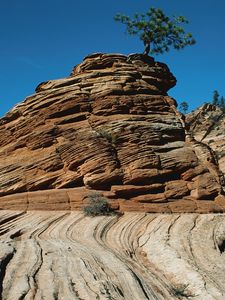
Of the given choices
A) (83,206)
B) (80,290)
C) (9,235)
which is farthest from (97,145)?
(80,290)

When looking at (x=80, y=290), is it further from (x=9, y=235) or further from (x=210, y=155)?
(x=210, y=155)

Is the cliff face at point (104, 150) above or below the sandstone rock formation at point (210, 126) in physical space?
below

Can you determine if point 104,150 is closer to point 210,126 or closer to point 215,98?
point 210,126

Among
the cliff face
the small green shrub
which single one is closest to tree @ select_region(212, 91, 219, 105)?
the cliff face

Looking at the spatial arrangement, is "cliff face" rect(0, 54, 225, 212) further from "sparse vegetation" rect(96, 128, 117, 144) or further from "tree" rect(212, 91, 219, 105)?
"tree" rect(212, 91, 219, 105)

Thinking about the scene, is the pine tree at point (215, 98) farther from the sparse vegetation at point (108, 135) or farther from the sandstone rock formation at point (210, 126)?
the sparse vegetation at point (108, 135)

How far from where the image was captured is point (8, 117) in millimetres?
30234

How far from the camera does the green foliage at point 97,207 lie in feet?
74.4

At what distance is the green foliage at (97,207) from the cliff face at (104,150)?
0.76 metres

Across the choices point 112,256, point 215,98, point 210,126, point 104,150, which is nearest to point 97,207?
point 104,150

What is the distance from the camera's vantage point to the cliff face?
24.8 metres

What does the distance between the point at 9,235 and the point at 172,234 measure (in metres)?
8.09

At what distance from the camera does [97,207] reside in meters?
22.8

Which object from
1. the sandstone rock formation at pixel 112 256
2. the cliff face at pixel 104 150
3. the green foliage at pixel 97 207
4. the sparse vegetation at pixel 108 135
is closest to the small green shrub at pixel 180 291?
the sandstone rock formation at pixel 112 256
